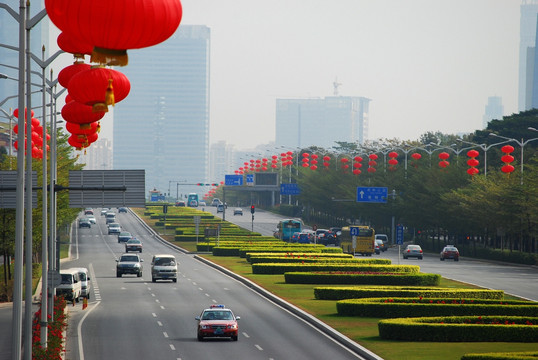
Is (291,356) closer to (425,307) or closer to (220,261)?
(425,307)

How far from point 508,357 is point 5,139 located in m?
121

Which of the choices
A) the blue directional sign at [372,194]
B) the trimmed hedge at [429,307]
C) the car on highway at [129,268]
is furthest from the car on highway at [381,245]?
the trimmed hedge at [429,307]

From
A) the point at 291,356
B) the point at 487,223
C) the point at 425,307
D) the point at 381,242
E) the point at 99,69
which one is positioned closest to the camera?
the point at 99,69

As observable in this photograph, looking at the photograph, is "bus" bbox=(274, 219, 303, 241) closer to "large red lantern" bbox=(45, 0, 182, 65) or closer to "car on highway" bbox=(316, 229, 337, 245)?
"car on highway" bbox=(316, 229, 337, 245)

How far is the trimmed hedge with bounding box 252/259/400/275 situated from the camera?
228 ft

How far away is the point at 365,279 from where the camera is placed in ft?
213

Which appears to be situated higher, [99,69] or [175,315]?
[99,69]

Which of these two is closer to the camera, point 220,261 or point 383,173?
point 220,261

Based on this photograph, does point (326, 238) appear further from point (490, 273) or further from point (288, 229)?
point (490, 273)

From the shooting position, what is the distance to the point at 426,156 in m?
137

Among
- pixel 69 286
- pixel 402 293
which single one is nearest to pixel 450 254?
pixel 402 293

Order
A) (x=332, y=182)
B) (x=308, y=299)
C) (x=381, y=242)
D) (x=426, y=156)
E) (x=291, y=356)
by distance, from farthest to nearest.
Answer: (x=332, y=182), (x=426, y=156), (x=381, y=242), (x=308, y=299), (x=291, y=356)

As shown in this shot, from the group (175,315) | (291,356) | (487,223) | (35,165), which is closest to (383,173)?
(487,223)

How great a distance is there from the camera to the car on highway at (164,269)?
226 feet
